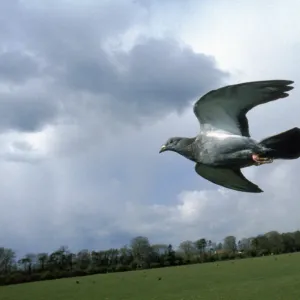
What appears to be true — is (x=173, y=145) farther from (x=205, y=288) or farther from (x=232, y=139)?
(x=205, y=288)

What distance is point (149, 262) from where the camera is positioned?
67.5 meters

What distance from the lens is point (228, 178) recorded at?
2922 mm

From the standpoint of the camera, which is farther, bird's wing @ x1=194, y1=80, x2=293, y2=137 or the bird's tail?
bird's wing @ x1=194, y1=80, x2=293, y2=137

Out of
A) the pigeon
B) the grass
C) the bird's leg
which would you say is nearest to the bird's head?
the pigeon

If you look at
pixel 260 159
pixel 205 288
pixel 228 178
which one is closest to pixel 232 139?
pixel 260 159

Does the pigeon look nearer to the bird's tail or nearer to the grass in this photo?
the bird's tail

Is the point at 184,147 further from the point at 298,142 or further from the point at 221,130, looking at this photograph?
the point at 298,142

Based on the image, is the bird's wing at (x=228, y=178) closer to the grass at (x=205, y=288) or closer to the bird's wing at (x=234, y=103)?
the bird's wing at (x=234, y=103)

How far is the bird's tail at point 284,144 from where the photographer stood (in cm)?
247

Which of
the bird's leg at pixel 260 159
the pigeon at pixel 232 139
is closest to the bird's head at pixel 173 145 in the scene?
the pigeon at pixel 232 139

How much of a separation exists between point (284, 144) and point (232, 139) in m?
0.26

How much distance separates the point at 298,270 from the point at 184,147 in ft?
Answer: 130

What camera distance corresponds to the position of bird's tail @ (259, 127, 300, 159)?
2469mm

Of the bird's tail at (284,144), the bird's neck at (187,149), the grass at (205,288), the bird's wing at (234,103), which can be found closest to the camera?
the bird's tail at (284,144)
